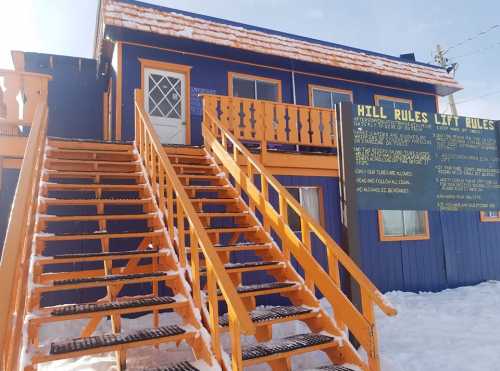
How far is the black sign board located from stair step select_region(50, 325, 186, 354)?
9.42 feet

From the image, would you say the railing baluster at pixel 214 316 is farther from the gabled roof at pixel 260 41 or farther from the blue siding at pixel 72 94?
the blue siding at pixel 72 94

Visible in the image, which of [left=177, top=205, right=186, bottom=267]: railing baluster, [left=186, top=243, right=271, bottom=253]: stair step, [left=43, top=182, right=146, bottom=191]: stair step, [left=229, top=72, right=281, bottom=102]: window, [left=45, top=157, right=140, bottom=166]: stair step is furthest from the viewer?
[left=229, top=72, right=281, bottom=102]: window

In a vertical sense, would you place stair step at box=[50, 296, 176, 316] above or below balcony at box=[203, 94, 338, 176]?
below

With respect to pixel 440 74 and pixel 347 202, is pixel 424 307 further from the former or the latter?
pixel 440 74

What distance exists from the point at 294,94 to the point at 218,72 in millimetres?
2097

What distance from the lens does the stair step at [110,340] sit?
118 inches

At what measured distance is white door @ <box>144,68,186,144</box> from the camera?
343 inches

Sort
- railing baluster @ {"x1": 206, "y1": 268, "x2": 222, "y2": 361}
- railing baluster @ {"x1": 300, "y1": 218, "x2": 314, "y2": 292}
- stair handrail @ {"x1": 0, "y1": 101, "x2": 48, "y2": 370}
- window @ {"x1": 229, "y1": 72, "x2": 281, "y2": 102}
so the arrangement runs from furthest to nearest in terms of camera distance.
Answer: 1. window @ {"x1": 229, "y1": 72, "x2": 281, "y2": 102}
2. railing baluster @ {"x1": 300, "y1": 218, "x2": 314, "y2": 292}
3. railing baluster @ {"x1": 206, "y1": 268, "x2": 222, "y2": 361}
4. stair handrail @ {"x1": 0, "y1": 101, "x2": 48, "y2": 370}

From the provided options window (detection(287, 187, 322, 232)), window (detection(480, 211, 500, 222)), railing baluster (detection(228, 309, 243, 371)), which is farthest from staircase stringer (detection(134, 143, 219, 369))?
window (detection(480, 211, 500, 222))

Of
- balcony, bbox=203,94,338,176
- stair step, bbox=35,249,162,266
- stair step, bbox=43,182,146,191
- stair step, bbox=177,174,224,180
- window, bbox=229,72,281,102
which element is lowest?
stair step, bbox=35,249,162,266

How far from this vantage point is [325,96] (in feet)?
35.6

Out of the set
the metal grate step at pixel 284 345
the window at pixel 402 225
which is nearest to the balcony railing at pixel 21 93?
the metal grate step at pixel 284 345

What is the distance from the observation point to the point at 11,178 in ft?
21.7

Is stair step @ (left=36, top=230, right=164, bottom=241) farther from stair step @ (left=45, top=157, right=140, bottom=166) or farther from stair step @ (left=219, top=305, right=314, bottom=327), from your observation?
stair step @ (left=45, top=157, right=140, bottom=166)
